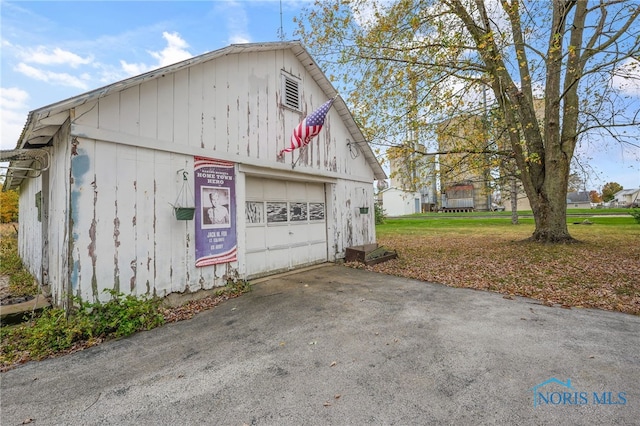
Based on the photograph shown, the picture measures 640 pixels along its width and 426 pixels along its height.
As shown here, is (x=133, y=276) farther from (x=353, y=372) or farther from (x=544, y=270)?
(x=544, y=270)

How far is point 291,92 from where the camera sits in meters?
7.10

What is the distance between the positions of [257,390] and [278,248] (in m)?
4.67

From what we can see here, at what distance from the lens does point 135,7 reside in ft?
18.8

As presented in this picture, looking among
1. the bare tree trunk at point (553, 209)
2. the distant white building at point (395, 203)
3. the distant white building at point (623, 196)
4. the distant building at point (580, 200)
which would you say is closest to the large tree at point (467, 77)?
the bare tree trunk at point (553, 209)

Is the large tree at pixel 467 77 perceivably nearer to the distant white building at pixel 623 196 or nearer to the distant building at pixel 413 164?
the distant building at pixel 413 164

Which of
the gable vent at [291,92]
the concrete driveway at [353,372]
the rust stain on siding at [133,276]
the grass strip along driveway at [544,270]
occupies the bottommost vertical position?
the concrete driveway at [353,372]

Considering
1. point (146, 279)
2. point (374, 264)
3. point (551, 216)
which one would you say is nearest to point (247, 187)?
point (146, 279)

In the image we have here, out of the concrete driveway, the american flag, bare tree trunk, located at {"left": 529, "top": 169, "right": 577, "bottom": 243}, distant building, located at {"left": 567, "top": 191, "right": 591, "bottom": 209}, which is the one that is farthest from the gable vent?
distant building, located at {"left": 567, "top": 191, "right": 591, "bottom": 209}

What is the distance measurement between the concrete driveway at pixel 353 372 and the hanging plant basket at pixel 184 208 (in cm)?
160

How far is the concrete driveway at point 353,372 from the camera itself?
2197 mm

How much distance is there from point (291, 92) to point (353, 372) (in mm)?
6350

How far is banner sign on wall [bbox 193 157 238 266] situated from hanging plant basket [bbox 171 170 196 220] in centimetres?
17

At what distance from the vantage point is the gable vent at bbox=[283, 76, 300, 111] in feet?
22.7

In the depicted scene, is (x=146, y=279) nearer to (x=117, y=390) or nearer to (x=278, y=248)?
(x=117, y=390)
